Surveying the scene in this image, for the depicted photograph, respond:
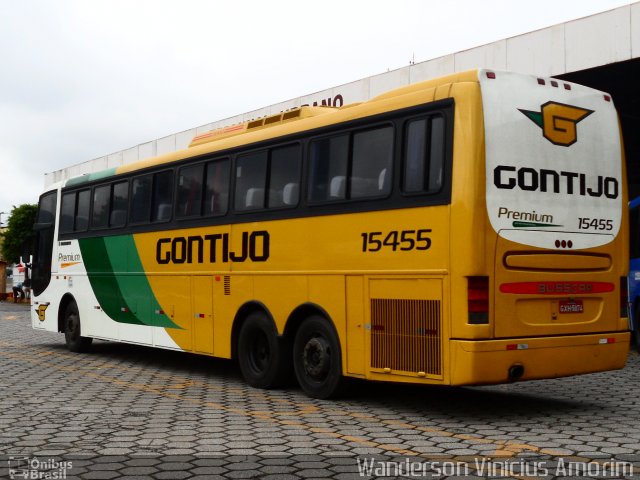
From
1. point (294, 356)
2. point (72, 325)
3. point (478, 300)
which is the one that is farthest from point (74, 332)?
point (478, 300)

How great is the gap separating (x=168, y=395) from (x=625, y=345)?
194 inches

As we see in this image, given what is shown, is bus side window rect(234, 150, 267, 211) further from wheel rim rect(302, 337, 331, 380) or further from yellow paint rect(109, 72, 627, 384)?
wheel rim rect(302, 337, 331, 380)

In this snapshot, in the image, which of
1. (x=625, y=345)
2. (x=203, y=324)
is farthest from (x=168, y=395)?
(x=625, y=345)

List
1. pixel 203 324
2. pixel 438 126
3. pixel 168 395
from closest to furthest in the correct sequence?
Result: pixel 438 126 < pixel 168 395 < pixel 203 324

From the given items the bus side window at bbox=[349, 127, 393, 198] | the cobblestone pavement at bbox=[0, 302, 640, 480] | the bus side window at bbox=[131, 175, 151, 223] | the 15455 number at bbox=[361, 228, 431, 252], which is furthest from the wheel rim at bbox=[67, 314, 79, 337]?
the 15455 number at bbox=[361, 228, 431, 252]

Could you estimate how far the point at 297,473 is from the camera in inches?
241

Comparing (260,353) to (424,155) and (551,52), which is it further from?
(551,52)

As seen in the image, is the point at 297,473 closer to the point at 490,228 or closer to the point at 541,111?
the point at 490,228

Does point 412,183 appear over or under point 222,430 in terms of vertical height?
over

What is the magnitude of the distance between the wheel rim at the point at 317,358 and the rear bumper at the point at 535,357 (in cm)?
195

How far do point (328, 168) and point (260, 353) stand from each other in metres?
2.56

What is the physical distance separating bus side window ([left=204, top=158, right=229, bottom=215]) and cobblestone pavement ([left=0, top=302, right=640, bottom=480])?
222 centimetres

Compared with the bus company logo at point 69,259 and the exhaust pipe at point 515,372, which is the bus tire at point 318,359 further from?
the bus company logo at point 69,259

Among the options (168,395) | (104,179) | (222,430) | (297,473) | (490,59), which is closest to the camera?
(297,473)
